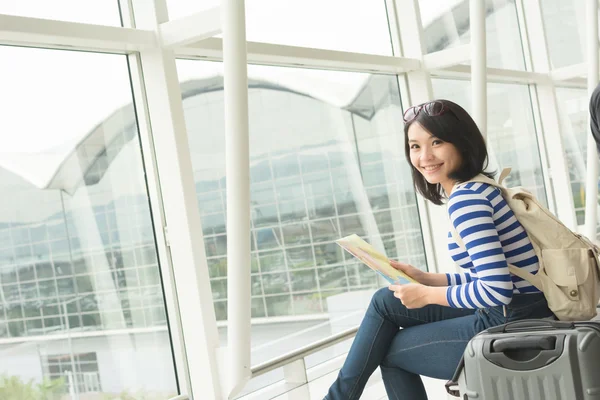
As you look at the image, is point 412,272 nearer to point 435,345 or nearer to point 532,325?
point 435,345

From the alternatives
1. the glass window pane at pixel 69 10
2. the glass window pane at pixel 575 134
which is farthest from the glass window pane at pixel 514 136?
the glass window pane at pixel 69 10

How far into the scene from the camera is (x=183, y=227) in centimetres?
353

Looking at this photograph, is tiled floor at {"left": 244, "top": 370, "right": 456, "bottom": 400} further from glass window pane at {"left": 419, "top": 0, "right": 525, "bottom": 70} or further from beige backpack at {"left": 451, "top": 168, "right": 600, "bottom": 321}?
glass window pane at {"left": 419, "top": 0, "right": 525, "bottom": 70}

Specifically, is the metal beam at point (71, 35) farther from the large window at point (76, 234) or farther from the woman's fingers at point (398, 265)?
the woman's fingers at point (398, 265)

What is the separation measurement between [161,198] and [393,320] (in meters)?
1.43

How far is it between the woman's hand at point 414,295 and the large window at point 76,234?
4.84 feet

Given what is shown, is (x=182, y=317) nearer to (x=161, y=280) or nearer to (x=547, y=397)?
(x=161, y=280)

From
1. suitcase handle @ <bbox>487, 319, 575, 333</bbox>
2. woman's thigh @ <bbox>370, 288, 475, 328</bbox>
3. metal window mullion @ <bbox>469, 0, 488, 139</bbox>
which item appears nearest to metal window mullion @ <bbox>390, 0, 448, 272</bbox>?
metal window mullion @ <bbox>469, 0, 488, 139</bbox>

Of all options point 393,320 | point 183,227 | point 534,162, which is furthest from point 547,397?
point 534,162

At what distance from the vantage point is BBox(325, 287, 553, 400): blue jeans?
8.03 feet

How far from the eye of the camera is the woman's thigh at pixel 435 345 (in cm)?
239

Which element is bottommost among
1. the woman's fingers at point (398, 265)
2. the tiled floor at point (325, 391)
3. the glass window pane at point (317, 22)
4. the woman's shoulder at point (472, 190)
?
the tiled floor at point (325, 391)

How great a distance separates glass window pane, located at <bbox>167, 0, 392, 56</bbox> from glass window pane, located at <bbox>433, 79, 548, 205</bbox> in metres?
1.39

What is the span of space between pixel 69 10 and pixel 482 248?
209 cm
